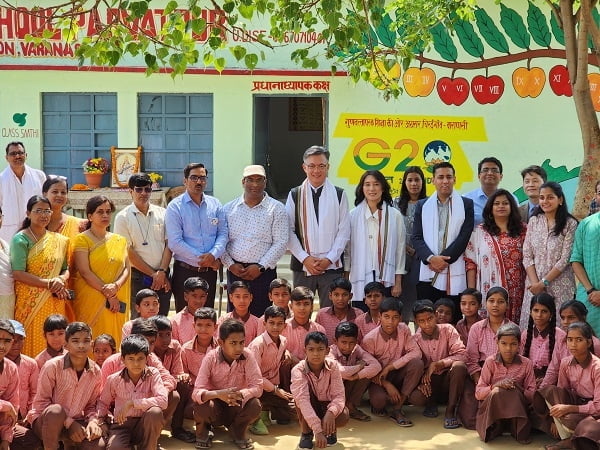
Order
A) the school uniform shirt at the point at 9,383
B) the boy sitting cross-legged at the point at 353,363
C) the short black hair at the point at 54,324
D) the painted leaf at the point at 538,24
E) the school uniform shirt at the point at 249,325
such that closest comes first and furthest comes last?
1. the school uniform shirt at the point at 9,383
2. the short black hair at the point at 54,324
3. the boy sitting cross-legged at the point at 353,363
4. the school uniform shirt at the point at 249,325
5. the painted leaf at the point at 538,24

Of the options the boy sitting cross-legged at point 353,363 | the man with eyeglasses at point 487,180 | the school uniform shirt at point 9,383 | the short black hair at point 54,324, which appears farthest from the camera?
the man with eyeglasses at point 487,180

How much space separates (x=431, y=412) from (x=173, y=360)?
1803mm

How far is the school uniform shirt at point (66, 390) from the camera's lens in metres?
4.83

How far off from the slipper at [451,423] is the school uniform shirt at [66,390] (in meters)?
2.26

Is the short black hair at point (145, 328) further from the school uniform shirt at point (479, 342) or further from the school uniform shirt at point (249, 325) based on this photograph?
the school uniform shirt at point (479, 342)

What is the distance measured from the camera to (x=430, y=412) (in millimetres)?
5824

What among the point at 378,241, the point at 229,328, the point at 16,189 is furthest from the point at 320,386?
the point at 16,189

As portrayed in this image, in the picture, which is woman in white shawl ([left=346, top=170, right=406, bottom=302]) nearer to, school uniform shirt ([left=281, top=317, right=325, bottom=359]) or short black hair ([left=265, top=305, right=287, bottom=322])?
school uniform shirt ([left=281, top=317, right=325, bottom=359])

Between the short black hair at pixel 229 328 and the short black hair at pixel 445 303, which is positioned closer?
the short black hair at pixel 229 328

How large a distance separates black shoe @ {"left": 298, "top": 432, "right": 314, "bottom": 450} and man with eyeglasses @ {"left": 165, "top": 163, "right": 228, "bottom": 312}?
1.69m

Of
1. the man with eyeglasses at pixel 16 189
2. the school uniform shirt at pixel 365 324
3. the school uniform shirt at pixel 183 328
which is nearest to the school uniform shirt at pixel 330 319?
the school uniform shirt at pixel 365 324

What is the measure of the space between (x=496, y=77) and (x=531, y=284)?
5151 mm

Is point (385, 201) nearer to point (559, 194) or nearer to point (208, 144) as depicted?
point (559, 194)

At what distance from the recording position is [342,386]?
5320 mm
